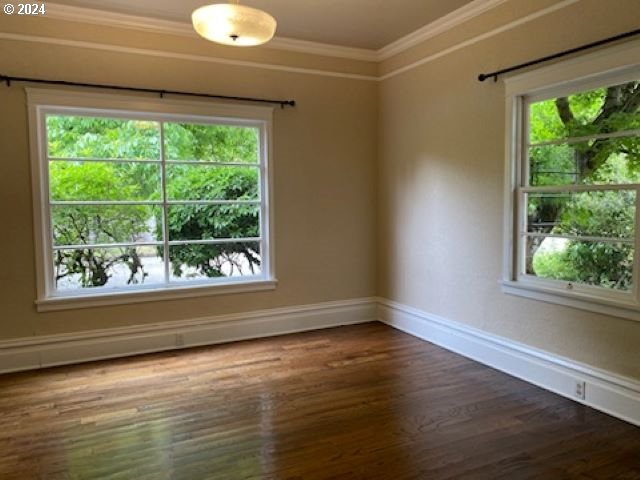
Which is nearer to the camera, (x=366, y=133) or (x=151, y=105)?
(x=151, y=105)

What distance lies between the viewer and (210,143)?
4402 mm

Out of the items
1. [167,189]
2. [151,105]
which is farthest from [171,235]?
[151,105]

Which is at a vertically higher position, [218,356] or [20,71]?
[20,71]

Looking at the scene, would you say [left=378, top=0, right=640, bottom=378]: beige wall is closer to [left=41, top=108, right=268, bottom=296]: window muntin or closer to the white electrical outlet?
the white electrical outlet

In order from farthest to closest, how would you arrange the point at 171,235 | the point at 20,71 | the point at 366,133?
1. the point at 366,133
2. the point at 171,235
3. the point at 20,71

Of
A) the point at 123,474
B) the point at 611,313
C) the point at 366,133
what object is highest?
the point at 366,133

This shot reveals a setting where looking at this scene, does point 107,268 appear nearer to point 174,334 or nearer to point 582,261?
point 174,334

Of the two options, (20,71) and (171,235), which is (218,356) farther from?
(20,71)

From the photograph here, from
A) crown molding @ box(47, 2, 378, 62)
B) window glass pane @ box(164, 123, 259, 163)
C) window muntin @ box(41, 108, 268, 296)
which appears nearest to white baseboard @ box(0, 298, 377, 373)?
window muntin @ box(41, 108, 268, 296)

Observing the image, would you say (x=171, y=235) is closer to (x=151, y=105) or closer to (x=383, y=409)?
(x=151, y=105)

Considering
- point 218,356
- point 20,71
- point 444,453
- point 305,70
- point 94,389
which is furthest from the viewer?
point 305,70

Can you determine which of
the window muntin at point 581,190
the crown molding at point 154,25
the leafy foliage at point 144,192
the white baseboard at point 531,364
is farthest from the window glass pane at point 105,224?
the window muntin at point 581,190

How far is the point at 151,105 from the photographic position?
159 inches

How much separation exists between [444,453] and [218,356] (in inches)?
86.2
